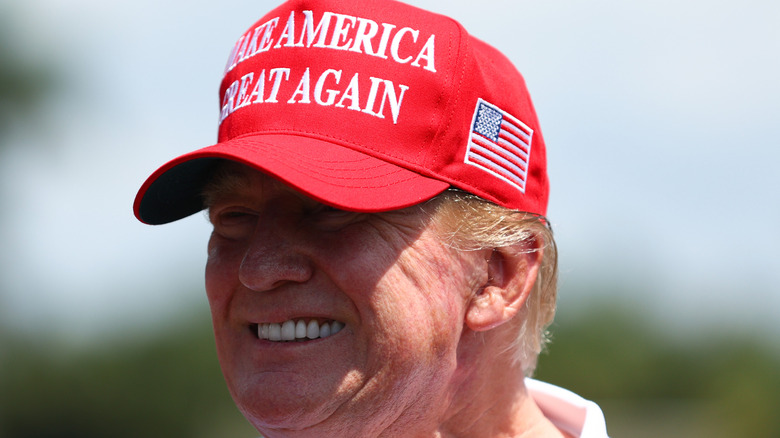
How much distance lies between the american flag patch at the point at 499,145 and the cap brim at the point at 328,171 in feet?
0.49

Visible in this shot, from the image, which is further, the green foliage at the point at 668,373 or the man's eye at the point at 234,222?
the green foliage at the point at 668,373

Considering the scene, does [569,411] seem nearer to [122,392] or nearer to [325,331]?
[325,331]

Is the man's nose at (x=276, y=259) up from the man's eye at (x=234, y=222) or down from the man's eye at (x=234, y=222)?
down

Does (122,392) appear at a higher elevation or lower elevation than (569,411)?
lower

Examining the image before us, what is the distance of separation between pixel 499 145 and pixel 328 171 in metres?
0.50

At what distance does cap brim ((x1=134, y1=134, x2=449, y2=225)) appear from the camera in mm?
1933

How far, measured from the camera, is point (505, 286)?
89.1 inches

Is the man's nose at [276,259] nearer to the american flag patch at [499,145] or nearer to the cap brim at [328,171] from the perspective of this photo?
the cap brim at [328,171]

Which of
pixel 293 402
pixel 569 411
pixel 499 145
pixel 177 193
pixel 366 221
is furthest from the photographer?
pixel 569 411

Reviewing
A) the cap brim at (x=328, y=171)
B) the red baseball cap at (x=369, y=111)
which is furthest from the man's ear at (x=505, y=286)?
the cap brim at (x=328, y=171)

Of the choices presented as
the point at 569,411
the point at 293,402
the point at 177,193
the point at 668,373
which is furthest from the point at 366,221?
the point at 668,373

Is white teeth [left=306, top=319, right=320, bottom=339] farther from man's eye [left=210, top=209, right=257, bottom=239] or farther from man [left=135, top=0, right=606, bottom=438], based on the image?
man's eye [left=210, top=209, right=257, bottom=239]

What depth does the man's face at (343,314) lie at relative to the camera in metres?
2.00

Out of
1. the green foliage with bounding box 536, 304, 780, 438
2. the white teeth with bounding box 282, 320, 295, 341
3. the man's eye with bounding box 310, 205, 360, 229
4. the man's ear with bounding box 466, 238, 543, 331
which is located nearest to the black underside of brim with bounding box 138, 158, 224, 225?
the man's eye with bounding box 310, 205, 360, 229
